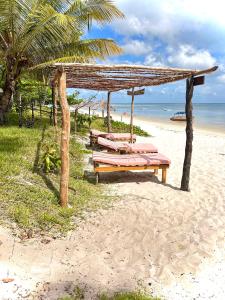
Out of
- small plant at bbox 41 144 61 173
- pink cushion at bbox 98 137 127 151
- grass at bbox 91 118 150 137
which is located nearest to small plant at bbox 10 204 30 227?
small plant at bbox 41 144 61 173

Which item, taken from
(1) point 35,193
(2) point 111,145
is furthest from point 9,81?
(1) point 35,193

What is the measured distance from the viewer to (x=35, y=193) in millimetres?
6406

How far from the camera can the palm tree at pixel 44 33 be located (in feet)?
34.6

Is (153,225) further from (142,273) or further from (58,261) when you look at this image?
(58,261)

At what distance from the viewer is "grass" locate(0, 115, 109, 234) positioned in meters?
5.47

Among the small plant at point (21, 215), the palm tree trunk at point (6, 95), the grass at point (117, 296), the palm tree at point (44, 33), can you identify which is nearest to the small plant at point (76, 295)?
the grass at point (117, 296)

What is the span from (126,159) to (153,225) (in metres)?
2.98

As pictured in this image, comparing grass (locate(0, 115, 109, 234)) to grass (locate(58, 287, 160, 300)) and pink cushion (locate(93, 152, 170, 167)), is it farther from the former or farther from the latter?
grass (locate(58, 287, 160, 300))

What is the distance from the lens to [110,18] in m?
12.2

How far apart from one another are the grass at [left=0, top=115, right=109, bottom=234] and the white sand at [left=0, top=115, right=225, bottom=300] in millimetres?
389

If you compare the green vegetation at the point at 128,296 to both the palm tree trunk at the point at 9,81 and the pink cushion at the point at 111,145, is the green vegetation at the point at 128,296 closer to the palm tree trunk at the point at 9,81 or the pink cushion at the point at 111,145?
the pink cushion at the point at 111,145

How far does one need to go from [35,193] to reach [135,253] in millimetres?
2428

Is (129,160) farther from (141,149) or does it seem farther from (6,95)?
(6,95)

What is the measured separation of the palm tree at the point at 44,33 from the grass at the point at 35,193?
2.82 m
